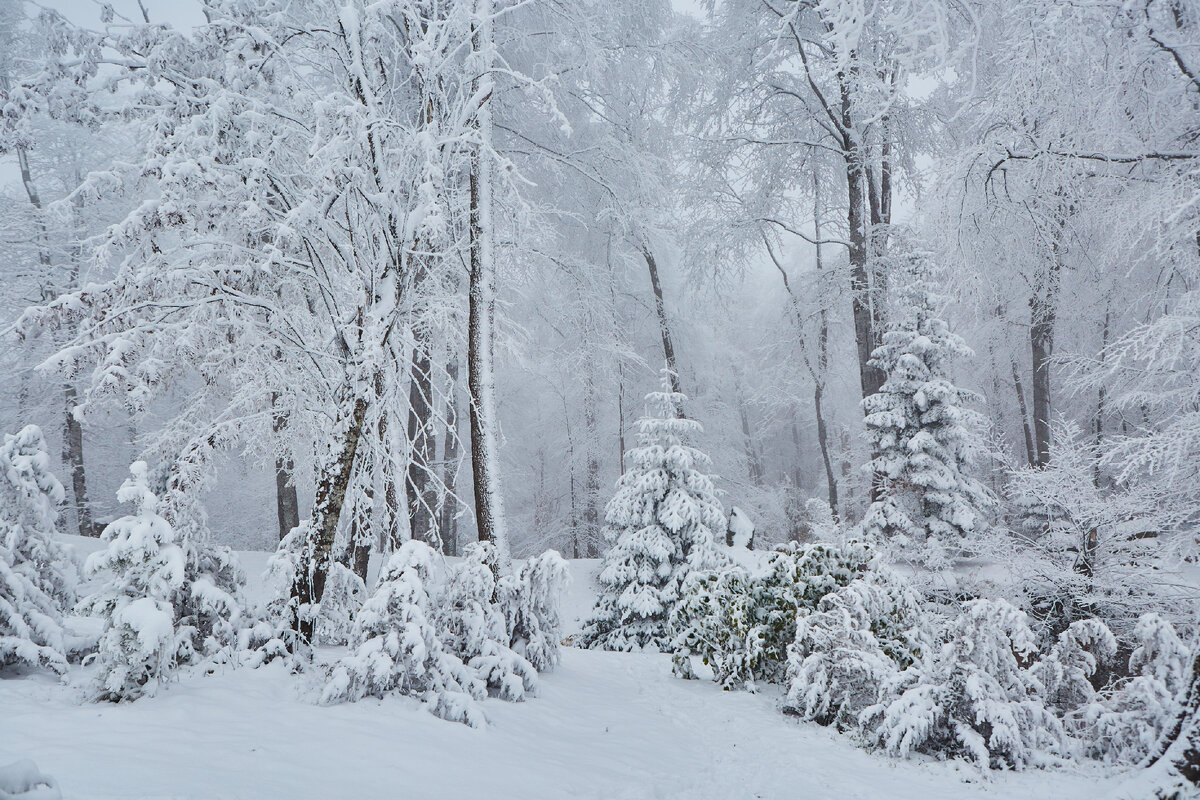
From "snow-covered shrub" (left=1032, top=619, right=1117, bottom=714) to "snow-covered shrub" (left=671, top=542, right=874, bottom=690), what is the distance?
2.05 metres

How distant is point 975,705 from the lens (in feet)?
15.8

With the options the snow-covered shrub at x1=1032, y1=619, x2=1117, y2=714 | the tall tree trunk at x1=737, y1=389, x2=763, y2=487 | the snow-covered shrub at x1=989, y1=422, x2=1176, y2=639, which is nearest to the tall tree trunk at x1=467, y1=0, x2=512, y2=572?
the snow-covered shrub at x1=1032, y1=619, x2=1117, y2=714

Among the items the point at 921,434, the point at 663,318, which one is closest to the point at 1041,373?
the point at 921,434

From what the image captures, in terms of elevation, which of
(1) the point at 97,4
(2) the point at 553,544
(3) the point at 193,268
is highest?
(1) the point at 97,4

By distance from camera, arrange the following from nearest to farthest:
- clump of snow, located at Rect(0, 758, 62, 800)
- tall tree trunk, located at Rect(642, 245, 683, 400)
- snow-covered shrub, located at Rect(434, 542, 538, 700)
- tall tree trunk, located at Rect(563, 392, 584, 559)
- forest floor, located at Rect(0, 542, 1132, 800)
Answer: clump of snow, located at Rect(0, 758, 62, 800)
forest floor, located at Rect(0, 542, 1132, 800)
snow-covered shrub, located at Rect(434, 542, 538, 700)
tall tree trunk, located at Rect(642, 245, 683, 400)
tall tree trunk, located at Rect(563, 392, 584, 559)

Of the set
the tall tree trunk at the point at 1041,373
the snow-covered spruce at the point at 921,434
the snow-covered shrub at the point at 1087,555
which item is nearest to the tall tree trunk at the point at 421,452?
the snow-covered shrub at the point at 1087,555

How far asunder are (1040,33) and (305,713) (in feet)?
27.9

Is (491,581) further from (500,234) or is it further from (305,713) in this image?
(500,234)

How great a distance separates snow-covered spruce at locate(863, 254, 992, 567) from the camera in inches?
493

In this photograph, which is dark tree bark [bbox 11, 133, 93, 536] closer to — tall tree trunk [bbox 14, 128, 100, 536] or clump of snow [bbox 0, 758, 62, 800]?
tall tree trunk [bbox 14, 128, 100, 536]

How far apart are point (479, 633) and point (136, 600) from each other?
2.67 metres

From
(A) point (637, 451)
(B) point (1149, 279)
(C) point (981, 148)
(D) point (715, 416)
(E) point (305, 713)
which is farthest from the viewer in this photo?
(D) point (715, 416)

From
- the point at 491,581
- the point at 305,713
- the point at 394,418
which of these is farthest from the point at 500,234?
the point at 305,713

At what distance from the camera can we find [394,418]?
6840mm
